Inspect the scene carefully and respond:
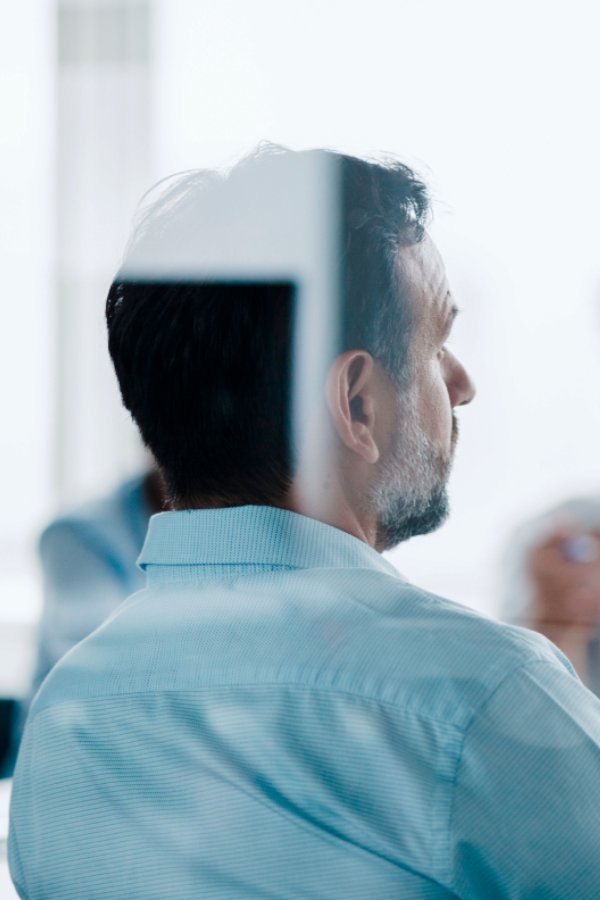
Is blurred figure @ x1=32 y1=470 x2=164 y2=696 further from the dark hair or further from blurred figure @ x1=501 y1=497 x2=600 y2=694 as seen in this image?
the dark hair

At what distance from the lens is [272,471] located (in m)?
0.60

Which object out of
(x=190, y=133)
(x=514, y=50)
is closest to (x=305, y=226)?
(x=514, y=50)

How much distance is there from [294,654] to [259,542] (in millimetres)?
81

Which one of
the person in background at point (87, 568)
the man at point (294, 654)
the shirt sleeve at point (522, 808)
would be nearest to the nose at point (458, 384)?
the man at point (294, 654)

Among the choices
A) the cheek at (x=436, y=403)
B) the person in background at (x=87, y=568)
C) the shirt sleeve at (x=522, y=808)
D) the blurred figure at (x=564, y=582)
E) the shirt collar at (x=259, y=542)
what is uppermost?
the cheek at (x=436, y=403)

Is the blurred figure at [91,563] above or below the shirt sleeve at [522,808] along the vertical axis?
below

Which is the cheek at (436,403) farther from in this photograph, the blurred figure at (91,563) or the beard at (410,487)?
the blurred figure at (91,563)

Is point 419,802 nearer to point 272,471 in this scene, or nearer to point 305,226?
point 272,471

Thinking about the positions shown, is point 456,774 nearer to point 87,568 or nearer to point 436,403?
point 436,403

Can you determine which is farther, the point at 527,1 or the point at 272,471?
the point at 527,1

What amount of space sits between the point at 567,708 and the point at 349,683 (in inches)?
4.4

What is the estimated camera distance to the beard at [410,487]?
636mm

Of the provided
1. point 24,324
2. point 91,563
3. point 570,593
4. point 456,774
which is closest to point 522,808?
point 456,774

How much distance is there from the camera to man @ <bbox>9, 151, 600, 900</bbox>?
0.48m
